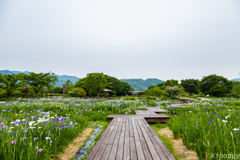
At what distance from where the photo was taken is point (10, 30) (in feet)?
57.6

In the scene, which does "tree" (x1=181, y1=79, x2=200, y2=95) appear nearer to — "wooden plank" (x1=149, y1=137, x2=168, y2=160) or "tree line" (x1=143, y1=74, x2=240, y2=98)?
"tree line" (x1=143, y1=74, x2=240, y2=98)

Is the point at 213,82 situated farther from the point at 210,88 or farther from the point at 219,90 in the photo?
the point at 219,90

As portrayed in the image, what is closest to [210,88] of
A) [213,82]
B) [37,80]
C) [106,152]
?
[213,82]

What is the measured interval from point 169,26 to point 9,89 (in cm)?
2873

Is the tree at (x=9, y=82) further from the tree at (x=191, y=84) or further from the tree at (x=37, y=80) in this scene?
the tree at (x=191, y=84)

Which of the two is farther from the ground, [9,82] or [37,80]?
[37,80]

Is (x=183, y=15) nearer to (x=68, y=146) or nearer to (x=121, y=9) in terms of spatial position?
(x=121, y=9)

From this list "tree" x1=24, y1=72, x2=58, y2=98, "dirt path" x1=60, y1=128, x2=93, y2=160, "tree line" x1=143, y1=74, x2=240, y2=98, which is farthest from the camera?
"tree line" x1=143, y1=74, x2=240, y2=98

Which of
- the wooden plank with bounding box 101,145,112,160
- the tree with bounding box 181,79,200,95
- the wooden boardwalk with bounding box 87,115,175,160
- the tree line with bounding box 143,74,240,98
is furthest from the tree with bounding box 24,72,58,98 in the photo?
the tree with bounding box 181,79,200,95

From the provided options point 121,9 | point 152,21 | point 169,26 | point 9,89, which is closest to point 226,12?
point 169,26

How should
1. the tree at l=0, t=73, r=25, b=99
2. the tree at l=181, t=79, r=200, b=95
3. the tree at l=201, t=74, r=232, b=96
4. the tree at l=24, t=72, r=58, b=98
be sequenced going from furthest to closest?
the tree at l=181, t=79, r=200, b=95 → the tree at l=201, t=74, r=232, b=96 → the tree at l=24, t=72, r=58, b=98 → the tree at l=0, t=73, r=25, b=99

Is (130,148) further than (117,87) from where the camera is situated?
No

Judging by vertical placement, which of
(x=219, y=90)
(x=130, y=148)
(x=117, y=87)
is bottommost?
(x=130, y=148)

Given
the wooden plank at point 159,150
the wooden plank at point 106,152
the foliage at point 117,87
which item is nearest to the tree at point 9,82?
the wooden plank at point 106,152
